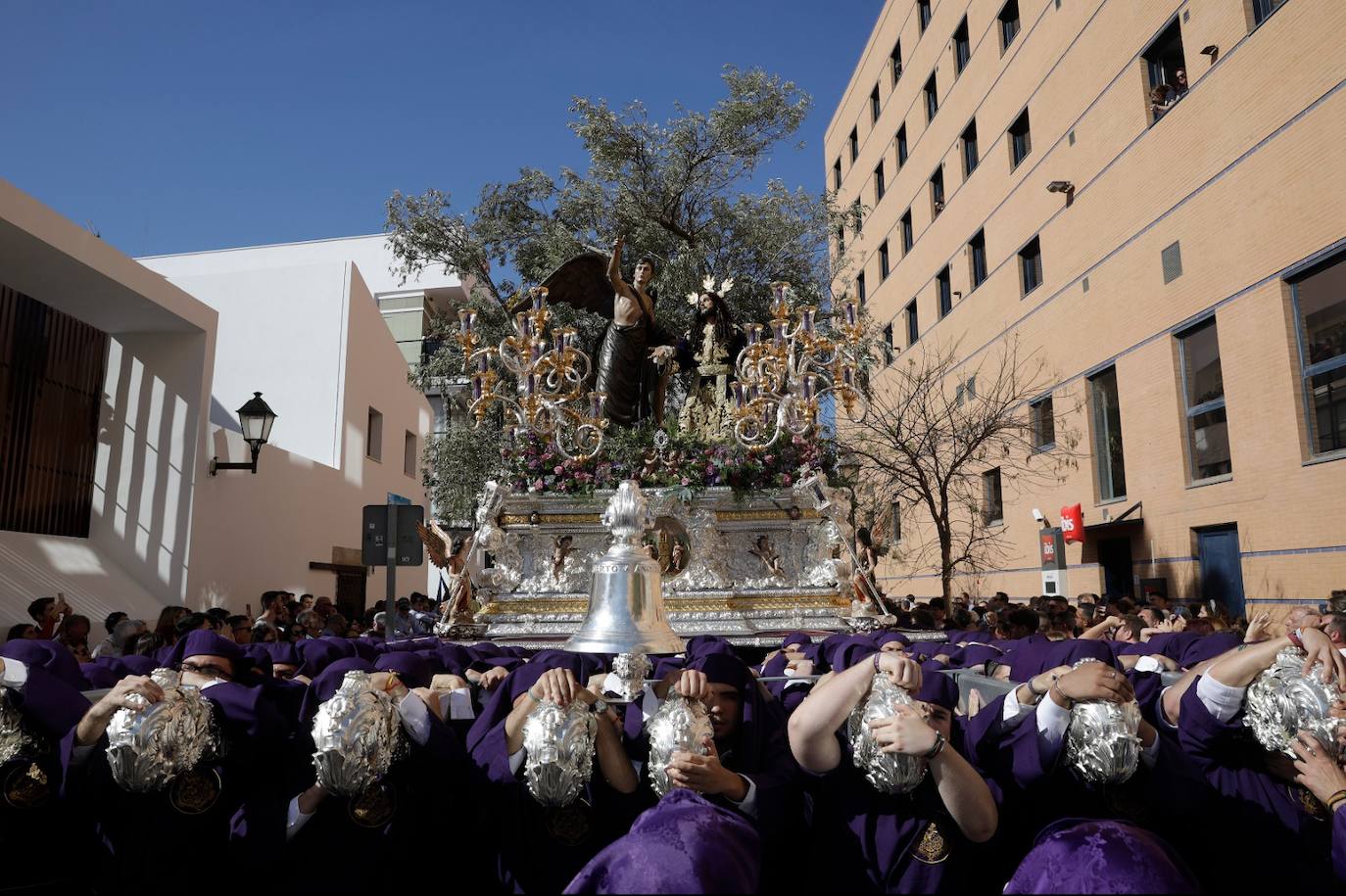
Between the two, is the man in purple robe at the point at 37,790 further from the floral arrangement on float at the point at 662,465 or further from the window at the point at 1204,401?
the window at the point at 1204,401

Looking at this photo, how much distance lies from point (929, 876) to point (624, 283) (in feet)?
26.5

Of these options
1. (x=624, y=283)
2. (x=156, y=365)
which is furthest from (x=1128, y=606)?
(x=156, y=365)

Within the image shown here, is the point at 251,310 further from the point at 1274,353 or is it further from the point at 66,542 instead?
the point at 1274,353

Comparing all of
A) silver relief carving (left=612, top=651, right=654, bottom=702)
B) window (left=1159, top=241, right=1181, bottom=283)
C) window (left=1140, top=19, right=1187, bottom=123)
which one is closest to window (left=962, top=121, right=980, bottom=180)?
window (left=1140, top=19, right=1187, bottom=123)

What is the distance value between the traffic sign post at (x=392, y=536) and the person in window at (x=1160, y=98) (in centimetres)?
1407

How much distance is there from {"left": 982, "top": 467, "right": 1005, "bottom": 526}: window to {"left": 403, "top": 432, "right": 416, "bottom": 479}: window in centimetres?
1394

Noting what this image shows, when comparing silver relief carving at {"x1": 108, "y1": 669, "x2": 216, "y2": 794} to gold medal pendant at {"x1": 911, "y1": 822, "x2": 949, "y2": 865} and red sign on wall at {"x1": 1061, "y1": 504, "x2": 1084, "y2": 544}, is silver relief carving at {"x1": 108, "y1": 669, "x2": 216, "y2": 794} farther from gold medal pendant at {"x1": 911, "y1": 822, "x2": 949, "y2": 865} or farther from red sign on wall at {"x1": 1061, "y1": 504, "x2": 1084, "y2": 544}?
red sign on wall at {"x1": 1061, "y1": 504, "x2": 1084, "y2": 544}

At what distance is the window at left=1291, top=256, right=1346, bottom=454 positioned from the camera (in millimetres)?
11477

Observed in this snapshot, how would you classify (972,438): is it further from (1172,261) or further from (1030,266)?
(1030,266)

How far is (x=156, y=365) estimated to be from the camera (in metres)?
13.2

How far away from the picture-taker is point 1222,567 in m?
13.9

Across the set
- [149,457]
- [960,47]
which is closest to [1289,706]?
[149,457]

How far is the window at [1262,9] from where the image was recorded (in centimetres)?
1276

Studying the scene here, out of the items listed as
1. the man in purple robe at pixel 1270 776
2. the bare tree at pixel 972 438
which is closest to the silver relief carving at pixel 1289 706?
the man in purple robe at pixel 1270 776
